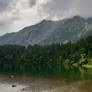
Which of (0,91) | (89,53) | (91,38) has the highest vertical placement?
(91,38)

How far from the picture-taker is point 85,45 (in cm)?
16950

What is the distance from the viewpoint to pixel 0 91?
64.8m

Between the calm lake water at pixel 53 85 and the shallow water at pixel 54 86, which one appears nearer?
the shallow water at pixel 54 86

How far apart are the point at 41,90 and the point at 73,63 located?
11084 cm

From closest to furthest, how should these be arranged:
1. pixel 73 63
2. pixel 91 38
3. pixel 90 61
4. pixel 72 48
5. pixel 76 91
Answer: pixel 76 91
pixel 90 61
pixel 73 63
pixel 91 38
pixel 72 48

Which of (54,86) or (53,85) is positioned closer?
(54,86)

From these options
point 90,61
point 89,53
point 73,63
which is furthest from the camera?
point 73,63

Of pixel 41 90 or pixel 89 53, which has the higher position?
pixel 89 53

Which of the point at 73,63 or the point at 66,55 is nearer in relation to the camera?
the point at 73,63

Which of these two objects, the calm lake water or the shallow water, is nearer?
the shallow water

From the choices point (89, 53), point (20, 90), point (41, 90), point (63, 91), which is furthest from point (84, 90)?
point (89, 53)

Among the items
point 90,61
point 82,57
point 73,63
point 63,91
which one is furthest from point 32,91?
point 73,63

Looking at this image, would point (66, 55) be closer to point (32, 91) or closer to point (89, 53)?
point (89, 53)

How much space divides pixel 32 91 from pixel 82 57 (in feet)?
334
